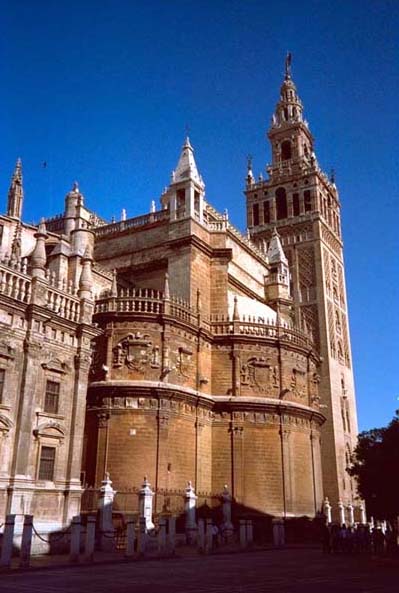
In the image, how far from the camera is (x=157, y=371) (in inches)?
1084

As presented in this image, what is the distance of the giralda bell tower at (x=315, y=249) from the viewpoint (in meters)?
44.0

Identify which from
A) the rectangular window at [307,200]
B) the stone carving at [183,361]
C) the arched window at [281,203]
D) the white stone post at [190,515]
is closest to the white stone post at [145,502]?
the white stone post at [190,515]

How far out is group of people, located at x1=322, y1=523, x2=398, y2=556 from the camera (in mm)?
24039

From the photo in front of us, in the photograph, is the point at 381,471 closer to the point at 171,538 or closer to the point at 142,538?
the point at 171,538

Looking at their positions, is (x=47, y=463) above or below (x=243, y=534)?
above

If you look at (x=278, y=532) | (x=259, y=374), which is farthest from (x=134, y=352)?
(x=278, y=532)

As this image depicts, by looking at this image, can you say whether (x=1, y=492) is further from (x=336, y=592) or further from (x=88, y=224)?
(x=88, y=224)

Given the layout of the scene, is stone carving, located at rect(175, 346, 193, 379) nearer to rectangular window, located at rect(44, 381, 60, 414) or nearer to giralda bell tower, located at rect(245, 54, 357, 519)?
rectangular window, located at rect(44, 381, 60, 414)

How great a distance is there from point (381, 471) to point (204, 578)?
15.0 meters

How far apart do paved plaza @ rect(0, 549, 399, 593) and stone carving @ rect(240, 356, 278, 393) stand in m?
14.2

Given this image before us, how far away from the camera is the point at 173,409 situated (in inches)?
1084

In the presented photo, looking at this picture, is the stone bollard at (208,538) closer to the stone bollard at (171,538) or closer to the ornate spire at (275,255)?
the stone bollard at (171,538)

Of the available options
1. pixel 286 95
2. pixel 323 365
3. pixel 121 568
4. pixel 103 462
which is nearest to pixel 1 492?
pixel 121 568

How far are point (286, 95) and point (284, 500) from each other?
4734cm
